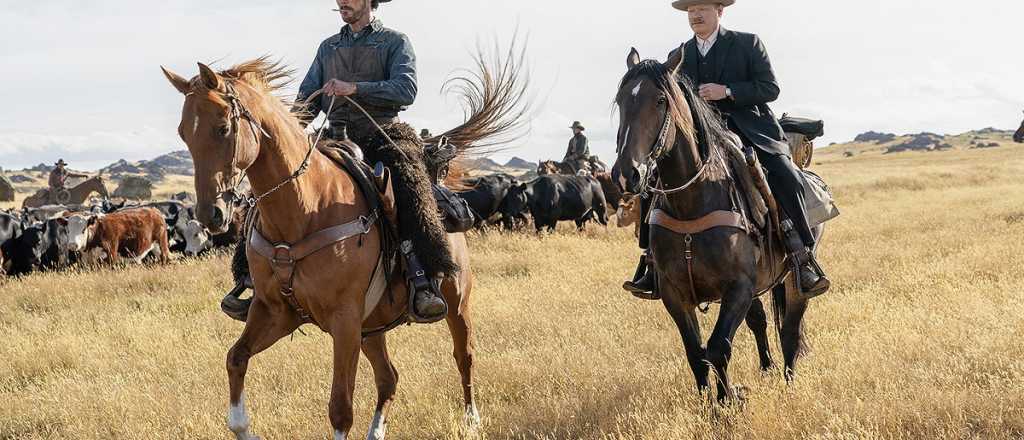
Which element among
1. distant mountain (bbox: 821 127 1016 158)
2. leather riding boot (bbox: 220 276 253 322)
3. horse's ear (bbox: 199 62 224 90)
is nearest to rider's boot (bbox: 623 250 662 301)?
leather riding boot (bbox: 220 276 253 322)

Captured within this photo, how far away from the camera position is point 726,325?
5.98 meters

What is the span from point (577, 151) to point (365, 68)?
22.5 meters

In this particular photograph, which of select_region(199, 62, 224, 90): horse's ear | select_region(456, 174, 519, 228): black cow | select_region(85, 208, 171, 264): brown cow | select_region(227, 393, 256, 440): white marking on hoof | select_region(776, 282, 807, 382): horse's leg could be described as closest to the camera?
select_region(199, 62, 224, 90): horse's ear

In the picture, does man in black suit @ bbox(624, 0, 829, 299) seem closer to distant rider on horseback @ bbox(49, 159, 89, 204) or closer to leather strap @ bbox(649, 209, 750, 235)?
leather strap @ bbox(649, 209, 750, 235)

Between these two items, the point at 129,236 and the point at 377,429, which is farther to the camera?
the point at 129,236

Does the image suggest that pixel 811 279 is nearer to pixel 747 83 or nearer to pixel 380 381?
pixel 747 83

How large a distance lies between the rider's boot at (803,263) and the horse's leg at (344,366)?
3.10 m

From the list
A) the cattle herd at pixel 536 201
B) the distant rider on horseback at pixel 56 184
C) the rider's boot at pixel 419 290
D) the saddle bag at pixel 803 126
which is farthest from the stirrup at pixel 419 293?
the distant rider on horseback at pixel 56 184

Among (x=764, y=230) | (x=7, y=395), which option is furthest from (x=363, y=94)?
(x=7, y=395)

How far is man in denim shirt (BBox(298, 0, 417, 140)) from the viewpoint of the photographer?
257 inches

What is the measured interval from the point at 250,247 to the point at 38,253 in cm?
1372

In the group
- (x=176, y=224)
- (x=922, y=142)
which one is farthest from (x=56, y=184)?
(x=922, y=142)

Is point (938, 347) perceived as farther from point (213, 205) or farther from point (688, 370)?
point (213, 205)

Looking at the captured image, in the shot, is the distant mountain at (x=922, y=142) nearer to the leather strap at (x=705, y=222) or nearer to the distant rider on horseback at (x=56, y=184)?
the distant rider on horseback at (x=56, y=184)
